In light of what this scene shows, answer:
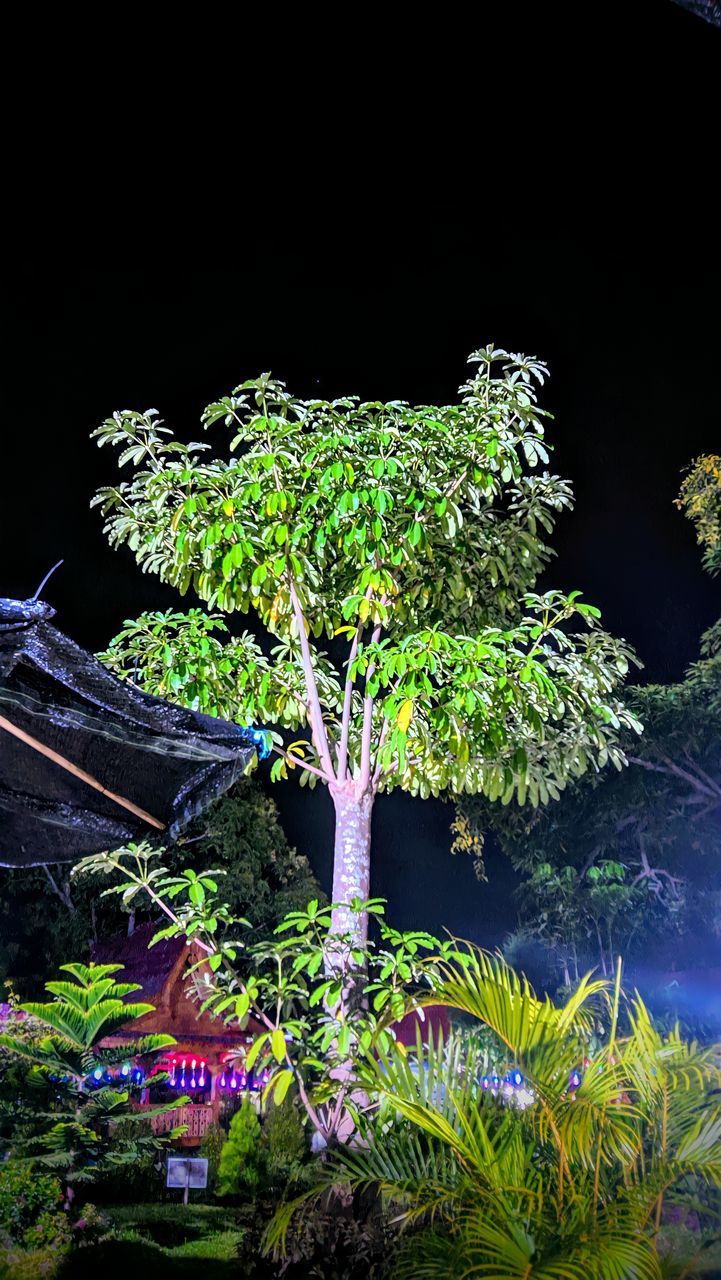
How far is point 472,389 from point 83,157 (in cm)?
219

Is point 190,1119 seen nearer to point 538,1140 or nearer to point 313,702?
point 313,702

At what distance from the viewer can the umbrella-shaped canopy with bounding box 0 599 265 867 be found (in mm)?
2174

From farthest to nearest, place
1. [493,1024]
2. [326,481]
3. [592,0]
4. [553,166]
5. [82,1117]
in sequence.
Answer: [553,166]
[592,0]
[82,1117]
[326,481]
[493,1024]

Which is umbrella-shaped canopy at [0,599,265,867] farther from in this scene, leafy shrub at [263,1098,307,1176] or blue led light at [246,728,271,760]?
leafy shrub at [263,1098,307,1176]

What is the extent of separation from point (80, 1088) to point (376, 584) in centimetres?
224

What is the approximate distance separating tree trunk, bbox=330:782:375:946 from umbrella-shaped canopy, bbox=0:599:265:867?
58.1 inches

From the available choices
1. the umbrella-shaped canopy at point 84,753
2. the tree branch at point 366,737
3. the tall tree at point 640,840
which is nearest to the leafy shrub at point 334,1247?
the tree branch at point 366,737

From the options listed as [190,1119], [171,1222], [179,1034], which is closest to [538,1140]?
[171,1222]

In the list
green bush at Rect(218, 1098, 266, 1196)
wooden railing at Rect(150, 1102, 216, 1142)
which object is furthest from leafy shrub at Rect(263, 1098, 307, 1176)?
wooden railing at Rect(150, 1102, 216, 1142)

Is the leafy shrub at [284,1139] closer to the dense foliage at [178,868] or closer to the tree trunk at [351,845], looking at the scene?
the tree trunk at [351,845]

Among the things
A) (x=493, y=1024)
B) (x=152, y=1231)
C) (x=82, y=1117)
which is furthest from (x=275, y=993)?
(x=152, y=1231)

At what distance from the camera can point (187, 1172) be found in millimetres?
3773

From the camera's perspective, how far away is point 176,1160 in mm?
3814

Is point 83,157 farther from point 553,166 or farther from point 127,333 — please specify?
point 553,166
